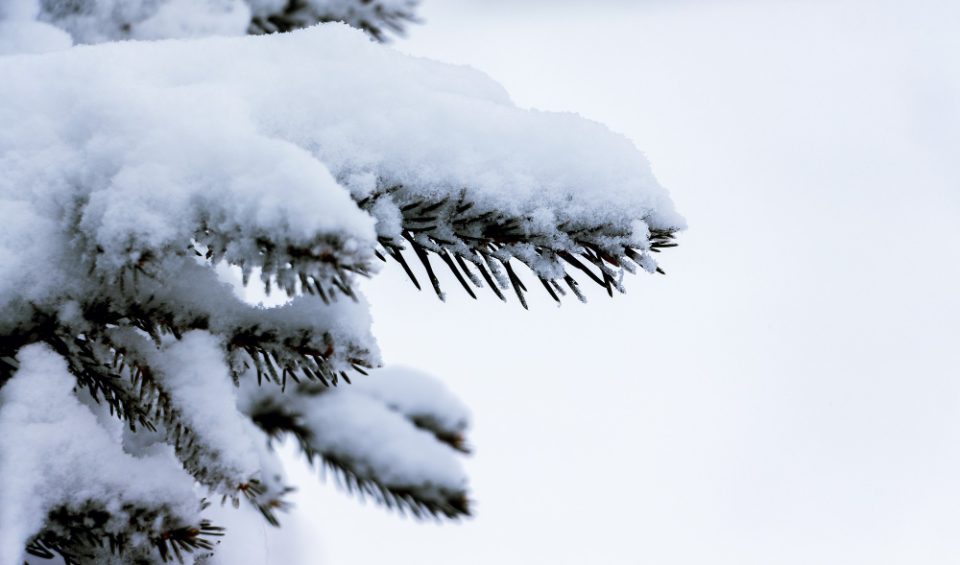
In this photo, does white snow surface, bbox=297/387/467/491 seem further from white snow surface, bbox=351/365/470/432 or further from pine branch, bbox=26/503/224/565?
pine branch, bbox=26/503/224/565

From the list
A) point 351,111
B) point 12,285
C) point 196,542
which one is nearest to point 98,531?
point 196,542

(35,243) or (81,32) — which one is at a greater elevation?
(81,32)

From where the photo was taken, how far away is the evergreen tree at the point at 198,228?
0.84 metres

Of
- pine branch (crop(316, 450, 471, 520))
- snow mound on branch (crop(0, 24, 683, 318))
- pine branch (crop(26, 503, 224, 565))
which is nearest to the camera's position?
snow mound on branch (crop(0, 24, 683, 318))

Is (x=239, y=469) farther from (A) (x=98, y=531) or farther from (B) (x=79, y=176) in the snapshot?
(B) (x=79, y=176)

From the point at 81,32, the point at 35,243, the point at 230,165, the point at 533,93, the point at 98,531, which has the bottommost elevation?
the point at 98,531

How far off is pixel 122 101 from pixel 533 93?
124 feet

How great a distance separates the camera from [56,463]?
0.91 meters

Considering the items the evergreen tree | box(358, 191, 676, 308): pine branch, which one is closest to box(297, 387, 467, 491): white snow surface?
the evergreen tree

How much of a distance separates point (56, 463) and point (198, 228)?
372 millimetres

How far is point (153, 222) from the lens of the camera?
787 mm

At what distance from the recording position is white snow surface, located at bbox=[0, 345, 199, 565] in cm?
88

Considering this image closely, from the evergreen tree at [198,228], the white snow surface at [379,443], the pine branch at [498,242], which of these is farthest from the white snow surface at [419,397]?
the pine branch at [498,242]

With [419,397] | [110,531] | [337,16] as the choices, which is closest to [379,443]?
[419,397]
